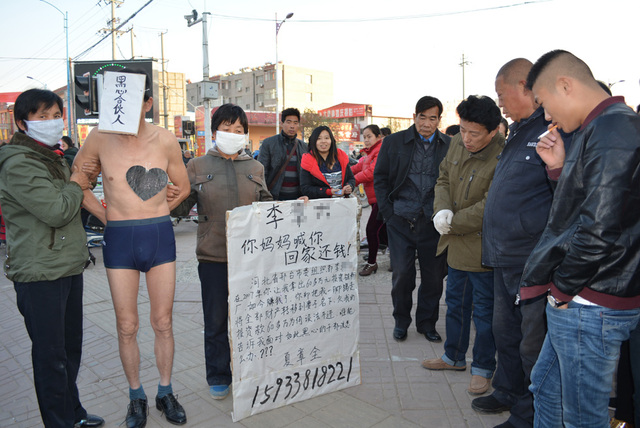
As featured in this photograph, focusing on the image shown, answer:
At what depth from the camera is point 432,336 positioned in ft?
14.0

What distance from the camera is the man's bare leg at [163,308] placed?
115 inches

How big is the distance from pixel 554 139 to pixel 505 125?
3.71 metres

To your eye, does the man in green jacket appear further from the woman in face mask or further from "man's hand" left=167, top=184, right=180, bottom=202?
"man's hand" left=167, top=184, right=180, bottom=202

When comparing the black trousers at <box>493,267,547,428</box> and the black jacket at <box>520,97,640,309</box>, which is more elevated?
the black jacket at <box>520,97,640,309</box>

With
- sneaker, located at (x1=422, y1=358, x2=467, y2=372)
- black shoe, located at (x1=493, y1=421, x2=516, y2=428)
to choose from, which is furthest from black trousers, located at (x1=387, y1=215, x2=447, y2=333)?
black shoe, located at (x1=493, y1=421, x2=516, y2=428)

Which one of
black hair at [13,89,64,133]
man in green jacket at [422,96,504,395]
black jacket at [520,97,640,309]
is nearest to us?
Result: black jacket at [520,97,640,309]

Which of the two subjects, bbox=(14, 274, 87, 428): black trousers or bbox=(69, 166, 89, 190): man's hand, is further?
bbox=(69, 166, 89, 190): man's hand

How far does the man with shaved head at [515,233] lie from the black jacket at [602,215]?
0.76 meters

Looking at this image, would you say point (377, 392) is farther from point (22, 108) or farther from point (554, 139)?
point (22, 108)

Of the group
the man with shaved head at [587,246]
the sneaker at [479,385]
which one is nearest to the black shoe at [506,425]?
the sneaker at [479,385]

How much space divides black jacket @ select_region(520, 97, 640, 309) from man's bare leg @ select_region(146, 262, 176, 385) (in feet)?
7.27

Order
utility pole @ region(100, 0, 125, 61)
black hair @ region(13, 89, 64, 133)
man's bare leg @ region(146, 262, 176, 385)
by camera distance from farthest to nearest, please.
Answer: utility pole @ region(100, 0, 125, 61) → man's bare leg @ region(146, 262, 176, 385) → black hair @ region(13, 89, 64, 133)

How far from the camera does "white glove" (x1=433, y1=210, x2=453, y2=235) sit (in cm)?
350

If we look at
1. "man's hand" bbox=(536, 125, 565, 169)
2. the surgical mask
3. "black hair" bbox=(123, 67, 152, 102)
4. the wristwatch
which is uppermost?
"black hair" bbox=(123, 67, 152, 102)
